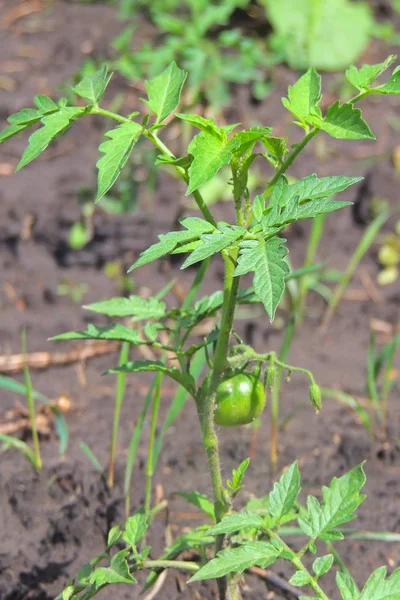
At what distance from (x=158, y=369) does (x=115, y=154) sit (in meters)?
→ 0.42

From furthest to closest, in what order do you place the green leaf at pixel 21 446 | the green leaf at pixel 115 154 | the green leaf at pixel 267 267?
the green leaf at pixel 21 446 < the green leaf at pixel 115 154 < the green leaf at pixel 267 267

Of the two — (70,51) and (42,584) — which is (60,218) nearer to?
(70,51)

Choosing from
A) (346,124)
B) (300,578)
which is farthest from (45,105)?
(300,578)

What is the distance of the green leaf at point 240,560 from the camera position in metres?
1.41

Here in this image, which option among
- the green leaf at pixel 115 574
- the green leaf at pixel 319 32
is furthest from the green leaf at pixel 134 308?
the green leaf at pixel 319 32

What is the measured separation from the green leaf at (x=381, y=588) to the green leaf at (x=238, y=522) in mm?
219

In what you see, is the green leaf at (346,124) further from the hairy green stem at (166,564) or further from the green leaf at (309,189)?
the hairy green stem at (166,564)

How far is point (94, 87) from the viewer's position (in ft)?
4.96

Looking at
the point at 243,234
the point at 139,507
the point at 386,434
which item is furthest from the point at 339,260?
the point at 243,234

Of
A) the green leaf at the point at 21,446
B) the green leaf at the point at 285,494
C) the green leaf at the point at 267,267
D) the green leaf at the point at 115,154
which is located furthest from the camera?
the green leaf at the point at 21,446

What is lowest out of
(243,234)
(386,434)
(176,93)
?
(386,434)

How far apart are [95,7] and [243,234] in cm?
376

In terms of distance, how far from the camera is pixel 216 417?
1.62 m

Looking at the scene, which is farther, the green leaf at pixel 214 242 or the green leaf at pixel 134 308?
the green leaf at pixel 134 308
